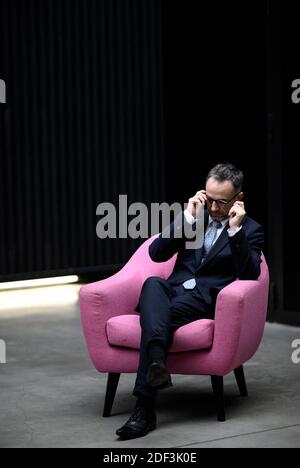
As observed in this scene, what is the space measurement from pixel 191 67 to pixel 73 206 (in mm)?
1776

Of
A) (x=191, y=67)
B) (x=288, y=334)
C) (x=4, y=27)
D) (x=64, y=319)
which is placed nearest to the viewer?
(x=288, y=334)

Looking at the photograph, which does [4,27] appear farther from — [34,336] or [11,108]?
[34,336]

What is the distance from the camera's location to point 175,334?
4.14 meters

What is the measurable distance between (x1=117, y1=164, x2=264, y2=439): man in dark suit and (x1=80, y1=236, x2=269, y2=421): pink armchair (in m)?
0.09

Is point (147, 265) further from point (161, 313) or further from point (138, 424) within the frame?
point (138, 424)

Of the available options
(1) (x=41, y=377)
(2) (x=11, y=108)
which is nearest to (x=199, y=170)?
(2) (x=11, y=108)

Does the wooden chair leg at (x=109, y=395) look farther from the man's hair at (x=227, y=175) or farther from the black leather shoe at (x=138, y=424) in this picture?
the man's hair at (x=227, y=175)

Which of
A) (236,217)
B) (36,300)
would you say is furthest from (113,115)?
(236,217)

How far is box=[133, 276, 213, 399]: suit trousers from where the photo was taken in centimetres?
401

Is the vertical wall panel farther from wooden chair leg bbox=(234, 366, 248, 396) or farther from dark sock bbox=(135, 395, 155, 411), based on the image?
dark sock bbox=(135, 395, 155, 411)

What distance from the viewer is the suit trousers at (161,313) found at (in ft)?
13.1

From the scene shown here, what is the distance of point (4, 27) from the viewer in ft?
26.7

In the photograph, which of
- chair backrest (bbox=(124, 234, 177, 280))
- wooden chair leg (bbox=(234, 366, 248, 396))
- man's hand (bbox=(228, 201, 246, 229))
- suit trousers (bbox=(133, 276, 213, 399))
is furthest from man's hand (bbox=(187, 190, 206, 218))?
wooden chair leg (bbox=(234, 366, 248, 396))

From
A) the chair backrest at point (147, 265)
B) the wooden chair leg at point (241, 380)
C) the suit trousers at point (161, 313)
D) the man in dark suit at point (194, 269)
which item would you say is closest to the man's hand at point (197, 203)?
the man in dark suit at point (194, 269)
